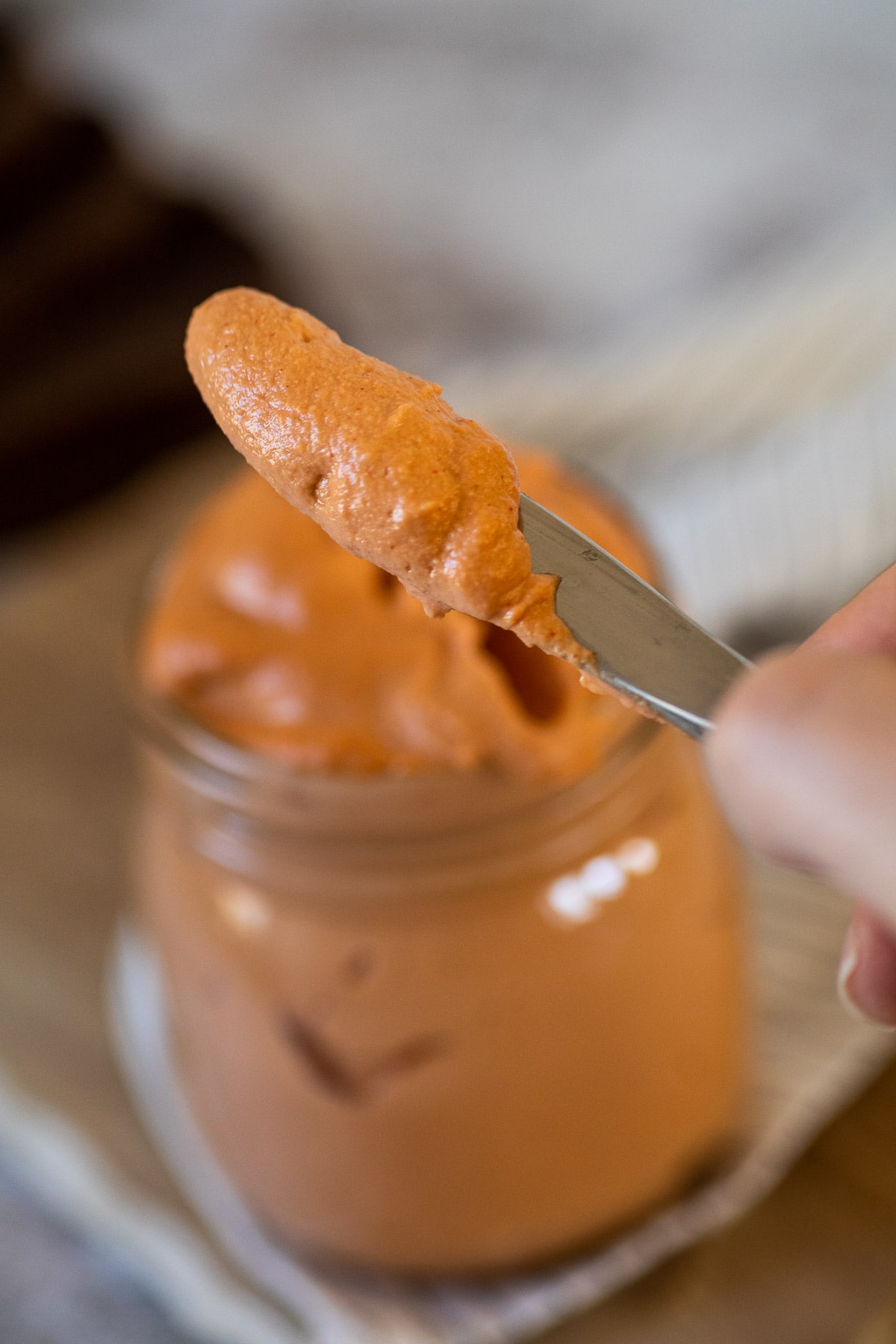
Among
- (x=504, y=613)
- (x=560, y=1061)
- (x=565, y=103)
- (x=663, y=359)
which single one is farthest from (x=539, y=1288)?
(x=565, y=103)

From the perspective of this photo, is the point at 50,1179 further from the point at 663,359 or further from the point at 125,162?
the point at 125,162

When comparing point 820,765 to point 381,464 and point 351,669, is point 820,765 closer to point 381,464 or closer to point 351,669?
point 381,464

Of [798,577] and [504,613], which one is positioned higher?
[504,613]

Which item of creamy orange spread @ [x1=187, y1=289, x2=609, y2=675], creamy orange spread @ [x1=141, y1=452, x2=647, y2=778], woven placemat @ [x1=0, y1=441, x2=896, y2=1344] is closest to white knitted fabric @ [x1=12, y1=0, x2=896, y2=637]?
woven placemat @ [x1=0, y1=441, x2=896, y2=1344]

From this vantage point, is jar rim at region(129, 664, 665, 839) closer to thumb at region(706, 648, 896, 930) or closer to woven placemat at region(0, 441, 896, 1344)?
woven placemat at region(0, 441, 896, 1344)

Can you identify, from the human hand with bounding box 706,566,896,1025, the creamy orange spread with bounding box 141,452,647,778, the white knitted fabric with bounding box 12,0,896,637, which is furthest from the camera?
the white knitted fabric with bounding box 12,0,896,637

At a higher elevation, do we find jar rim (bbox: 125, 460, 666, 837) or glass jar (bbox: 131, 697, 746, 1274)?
jar rim (bbox: 125, 460, 666, 837)
